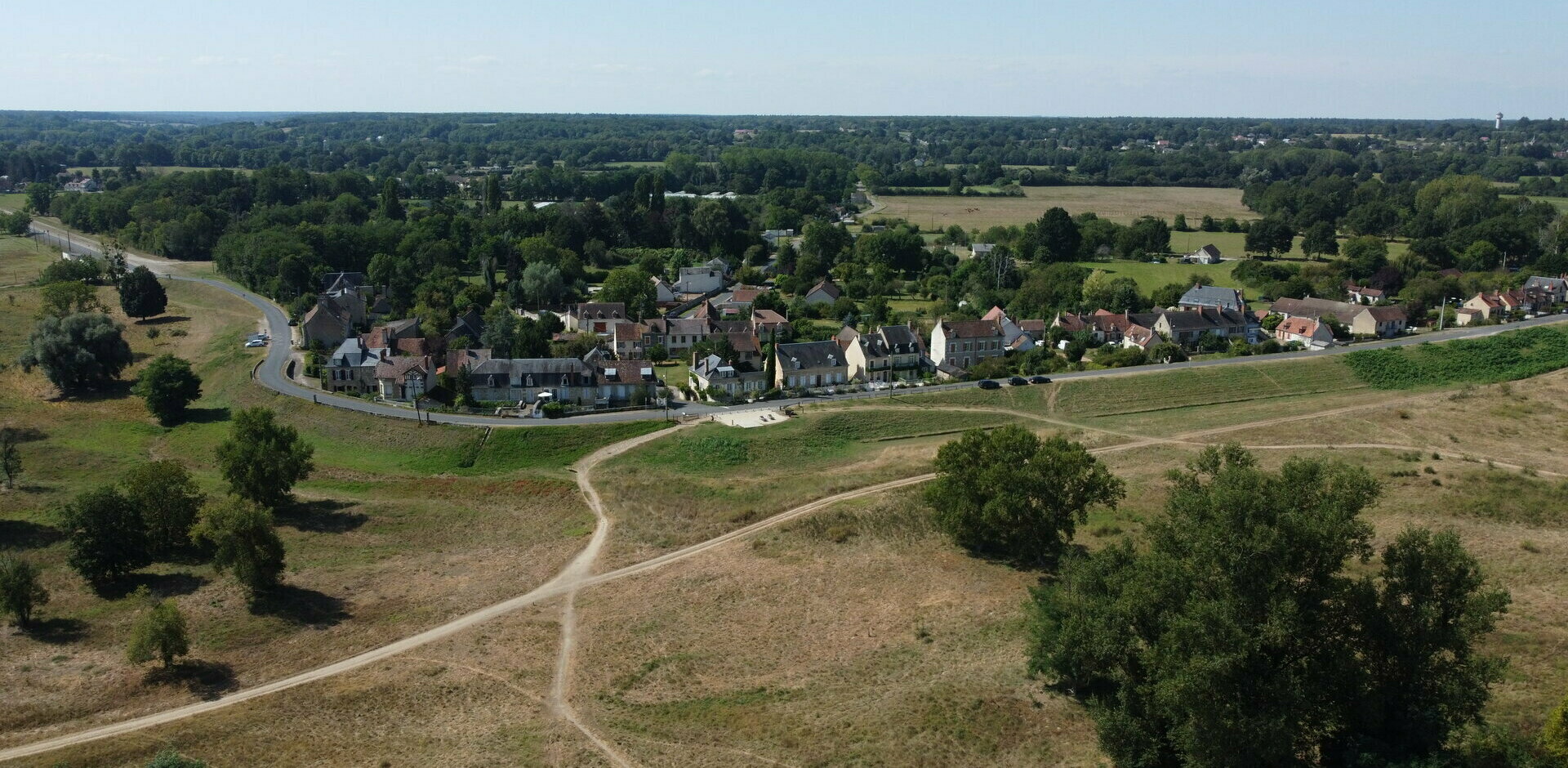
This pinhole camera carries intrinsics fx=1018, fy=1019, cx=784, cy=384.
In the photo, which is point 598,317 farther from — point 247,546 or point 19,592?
point 19,592

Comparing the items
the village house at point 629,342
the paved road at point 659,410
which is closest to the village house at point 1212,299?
the paved road at point 659,410

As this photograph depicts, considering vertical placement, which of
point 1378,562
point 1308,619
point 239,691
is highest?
point 1308,619

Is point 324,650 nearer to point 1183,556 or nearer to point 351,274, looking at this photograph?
point 1183,556

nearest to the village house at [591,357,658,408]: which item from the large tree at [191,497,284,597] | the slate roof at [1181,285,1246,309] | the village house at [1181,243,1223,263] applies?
the large tree at [191,497,284,597]

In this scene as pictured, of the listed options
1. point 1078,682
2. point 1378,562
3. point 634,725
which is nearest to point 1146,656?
point 1078,682

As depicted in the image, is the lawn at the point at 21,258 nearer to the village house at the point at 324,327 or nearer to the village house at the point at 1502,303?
the village house at the point at 324,327

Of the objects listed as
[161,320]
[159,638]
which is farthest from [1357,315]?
[161,320]
